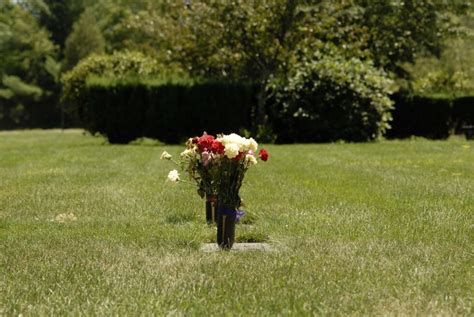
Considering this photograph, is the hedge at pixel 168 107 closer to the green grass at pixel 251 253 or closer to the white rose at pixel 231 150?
the green grass at pixel 251 253

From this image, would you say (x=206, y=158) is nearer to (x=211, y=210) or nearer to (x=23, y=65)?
(x=211, y=210)

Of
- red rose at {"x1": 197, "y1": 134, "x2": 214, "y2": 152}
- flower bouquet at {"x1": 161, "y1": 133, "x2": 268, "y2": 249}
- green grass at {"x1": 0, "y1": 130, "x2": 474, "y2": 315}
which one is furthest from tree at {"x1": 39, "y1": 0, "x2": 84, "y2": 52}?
red rose at {"x1": 197, "y1": 134, "x2": 214, "y2": 152}

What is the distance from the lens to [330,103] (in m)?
22.8

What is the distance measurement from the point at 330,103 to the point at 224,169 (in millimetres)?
17056

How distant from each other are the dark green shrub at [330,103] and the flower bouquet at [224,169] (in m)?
16.0

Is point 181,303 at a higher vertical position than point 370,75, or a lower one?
lower

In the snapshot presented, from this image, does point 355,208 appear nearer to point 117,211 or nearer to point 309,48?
point 117,211

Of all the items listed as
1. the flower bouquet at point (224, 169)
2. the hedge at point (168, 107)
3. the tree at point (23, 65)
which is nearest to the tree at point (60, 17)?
the tree at point (23, 65)

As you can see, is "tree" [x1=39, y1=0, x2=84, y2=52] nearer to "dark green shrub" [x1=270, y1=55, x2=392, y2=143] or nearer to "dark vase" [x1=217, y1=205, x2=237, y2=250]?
"dark green shrub" [x1=270, y1=55, x2=392, y2=143]

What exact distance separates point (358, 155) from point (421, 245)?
10.5m

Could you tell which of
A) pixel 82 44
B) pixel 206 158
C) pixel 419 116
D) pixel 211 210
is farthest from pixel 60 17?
pixel 206 158

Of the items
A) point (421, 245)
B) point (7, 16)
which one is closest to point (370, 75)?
point (421, 245)

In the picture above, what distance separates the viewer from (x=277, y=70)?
2417cm

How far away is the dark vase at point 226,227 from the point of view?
18.9 feet
